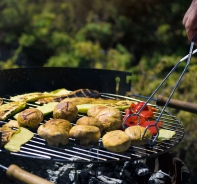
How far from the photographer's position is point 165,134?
2.20 meters

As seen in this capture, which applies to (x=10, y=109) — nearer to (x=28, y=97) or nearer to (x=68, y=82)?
(x=28, y=97)

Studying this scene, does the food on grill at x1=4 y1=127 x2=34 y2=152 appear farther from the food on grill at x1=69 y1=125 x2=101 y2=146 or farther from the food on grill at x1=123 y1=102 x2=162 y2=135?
the food on grill at x1=123 y1=102 x2=162 y2=135

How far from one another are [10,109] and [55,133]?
61 cm

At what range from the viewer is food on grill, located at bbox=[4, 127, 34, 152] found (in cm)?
193

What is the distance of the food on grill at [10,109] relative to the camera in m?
2.37

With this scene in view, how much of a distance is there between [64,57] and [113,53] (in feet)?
2.81

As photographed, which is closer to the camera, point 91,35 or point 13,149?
point 13,149

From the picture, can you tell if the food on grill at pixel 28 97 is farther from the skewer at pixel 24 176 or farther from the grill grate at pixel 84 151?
the skewer at pixel 24 176

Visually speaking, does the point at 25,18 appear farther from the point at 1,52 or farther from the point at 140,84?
the point at 140,84

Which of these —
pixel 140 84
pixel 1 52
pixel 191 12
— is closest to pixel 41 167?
pixel 191 12

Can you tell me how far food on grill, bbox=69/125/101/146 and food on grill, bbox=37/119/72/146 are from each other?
1.7 inches

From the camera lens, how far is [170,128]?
7.98 ft

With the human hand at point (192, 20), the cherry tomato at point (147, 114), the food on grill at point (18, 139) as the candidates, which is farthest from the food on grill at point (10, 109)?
the human hand at point (192, 20)

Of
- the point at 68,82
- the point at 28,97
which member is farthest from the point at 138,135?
the point at 68,82
